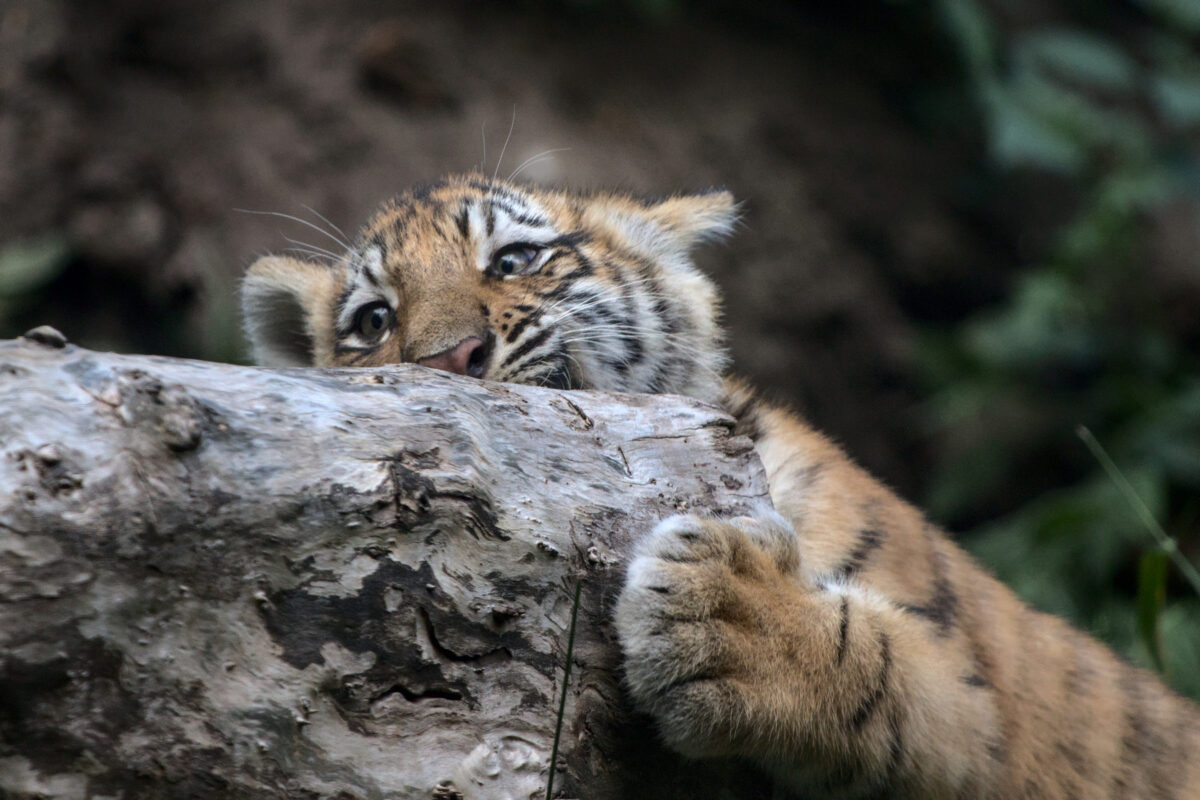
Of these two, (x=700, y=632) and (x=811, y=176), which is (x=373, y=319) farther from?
(x=811, y=176)

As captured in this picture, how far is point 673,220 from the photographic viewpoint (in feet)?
12.8

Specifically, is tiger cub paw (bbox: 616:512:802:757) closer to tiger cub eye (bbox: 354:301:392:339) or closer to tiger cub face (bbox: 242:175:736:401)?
tiger cub face (bbox: 242:175:736:401)

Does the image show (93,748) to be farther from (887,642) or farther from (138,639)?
(887,642)

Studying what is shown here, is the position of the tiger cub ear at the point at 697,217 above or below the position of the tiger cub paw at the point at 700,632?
above

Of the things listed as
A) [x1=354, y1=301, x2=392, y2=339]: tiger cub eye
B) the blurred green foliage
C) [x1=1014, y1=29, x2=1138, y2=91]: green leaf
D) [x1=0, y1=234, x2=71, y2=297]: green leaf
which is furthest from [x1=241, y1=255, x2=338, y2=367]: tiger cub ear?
[x1=1014, y1=29, x2=1138, y2=91]: green leaf

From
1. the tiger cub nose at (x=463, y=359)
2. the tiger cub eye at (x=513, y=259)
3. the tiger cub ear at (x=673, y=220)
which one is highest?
the tiger cub ear at (x=673, y=220)

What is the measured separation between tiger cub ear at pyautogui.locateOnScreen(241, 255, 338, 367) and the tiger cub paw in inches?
75.1

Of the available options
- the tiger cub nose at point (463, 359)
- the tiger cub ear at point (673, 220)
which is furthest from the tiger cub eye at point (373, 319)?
the tiger cub ear at point (673, 220)

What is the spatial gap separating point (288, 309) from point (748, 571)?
233 cm

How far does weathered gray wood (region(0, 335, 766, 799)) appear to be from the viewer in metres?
1.55

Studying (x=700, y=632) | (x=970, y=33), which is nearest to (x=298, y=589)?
(x=700, y=632)

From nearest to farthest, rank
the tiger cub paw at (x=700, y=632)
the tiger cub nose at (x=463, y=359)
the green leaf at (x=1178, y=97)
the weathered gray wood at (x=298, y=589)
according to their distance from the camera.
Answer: the weathered gray wood at (x=298, y=589) < the tiger cub paw at (x=700, y=632) < the tiger cub nose at (x=463, y=359) < the green leaf at (x=1178, y=97)

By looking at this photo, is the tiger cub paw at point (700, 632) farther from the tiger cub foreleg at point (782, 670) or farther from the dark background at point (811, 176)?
the dark background at point (811, 176)

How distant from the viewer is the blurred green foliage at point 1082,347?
561cm
